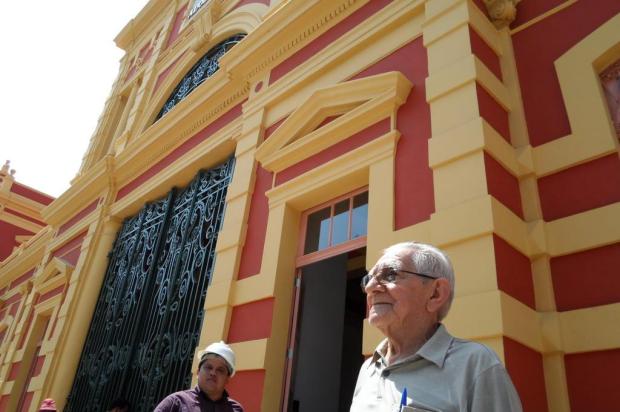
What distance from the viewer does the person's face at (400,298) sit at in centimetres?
185

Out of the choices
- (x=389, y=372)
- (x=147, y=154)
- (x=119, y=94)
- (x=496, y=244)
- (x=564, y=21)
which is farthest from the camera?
(x=119, y=94)

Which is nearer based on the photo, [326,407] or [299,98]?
[299,98]

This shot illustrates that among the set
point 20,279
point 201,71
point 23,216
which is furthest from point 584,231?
point 23,216

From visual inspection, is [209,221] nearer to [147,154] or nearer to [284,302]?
[284,302]

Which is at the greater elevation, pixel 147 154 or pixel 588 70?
pixel 147 154

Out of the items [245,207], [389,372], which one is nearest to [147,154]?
[245,207]

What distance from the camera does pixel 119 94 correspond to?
13656 millimetres

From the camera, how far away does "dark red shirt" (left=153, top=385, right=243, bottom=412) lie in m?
3.02

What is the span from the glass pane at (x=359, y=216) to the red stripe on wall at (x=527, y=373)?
183 centimetres

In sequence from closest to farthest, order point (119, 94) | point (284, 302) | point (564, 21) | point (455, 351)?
point (455, 351) < point (564, 21) < point (284, 302) < point (119, 94)

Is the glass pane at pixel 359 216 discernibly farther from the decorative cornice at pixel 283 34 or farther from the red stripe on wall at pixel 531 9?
the decorative cornice at pixel 283 34

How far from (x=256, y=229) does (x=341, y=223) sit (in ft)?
3.44

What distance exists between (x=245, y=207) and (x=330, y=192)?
117 centimetres

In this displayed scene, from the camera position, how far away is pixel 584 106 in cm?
349
